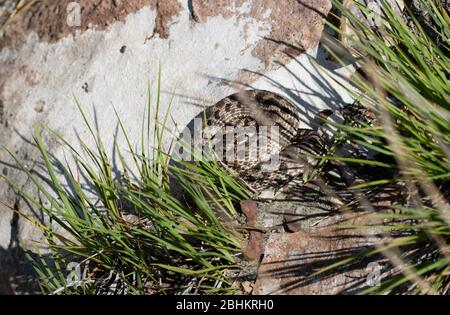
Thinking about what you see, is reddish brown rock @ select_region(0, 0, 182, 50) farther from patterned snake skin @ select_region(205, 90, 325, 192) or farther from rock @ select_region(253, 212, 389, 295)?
rock @ select_region(253, 212, 389, 295)

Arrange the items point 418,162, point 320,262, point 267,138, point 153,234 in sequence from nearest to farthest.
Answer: point 418,162 < point 320,262 < point 153,234 < point 267,138

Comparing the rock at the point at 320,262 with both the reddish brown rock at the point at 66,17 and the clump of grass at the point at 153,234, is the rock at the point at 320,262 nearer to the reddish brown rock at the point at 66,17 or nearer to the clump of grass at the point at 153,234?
the clump of grass at the point at 153,234

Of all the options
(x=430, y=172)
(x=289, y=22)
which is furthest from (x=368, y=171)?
(x=289, y=22)

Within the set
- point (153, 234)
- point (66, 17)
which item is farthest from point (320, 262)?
point (66, 17)

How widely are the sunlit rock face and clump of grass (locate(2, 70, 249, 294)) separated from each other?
619mm

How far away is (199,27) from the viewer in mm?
4898

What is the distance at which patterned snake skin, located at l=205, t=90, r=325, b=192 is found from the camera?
4.21 meters

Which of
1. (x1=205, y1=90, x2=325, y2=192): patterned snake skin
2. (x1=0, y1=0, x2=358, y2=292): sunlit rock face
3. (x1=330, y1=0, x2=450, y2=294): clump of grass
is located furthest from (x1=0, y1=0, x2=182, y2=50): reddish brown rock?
(x1=330, y1=0, x2=450, y2=294): clump of grass

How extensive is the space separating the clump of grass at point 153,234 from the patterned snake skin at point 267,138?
286 mm

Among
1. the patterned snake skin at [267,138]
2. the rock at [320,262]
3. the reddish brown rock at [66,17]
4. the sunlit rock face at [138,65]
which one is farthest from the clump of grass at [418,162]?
the reddish brown rock at [66,17]

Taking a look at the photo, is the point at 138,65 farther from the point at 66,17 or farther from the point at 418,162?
the point at 418,162

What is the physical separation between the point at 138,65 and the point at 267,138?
117 cm

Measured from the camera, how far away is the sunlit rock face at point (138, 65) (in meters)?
4.65

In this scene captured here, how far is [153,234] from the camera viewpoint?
13.0 feet
